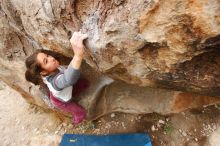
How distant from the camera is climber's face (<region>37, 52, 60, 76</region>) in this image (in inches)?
122

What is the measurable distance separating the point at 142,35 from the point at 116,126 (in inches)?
83.1

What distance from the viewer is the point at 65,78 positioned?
2990 millimetres

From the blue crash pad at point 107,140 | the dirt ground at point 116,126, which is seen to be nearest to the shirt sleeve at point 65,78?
the blue crash pad at point 107,140

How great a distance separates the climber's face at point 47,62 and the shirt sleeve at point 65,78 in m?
0.08

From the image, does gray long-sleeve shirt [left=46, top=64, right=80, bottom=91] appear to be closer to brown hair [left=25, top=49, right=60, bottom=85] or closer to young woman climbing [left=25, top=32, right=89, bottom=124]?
young woman climbing [left=25, top=32, right=89, bottom=124]

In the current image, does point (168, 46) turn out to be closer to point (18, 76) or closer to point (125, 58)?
point (125, 58)

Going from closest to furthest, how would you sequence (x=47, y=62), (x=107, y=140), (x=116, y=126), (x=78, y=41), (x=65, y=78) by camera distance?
(x=78, y=41)
(x=65, y=78)
(x=47, y=62)
(x=107, y=140)
(x=116, y=126)

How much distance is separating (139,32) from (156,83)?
0.62m

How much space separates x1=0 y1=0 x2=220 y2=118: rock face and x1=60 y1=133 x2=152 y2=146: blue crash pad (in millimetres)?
1245

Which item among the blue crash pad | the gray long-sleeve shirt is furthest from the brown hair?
the blue crash pad

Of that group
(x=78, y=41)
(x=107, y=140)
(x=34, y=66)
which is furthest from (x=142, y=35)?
(x=107, y=140)

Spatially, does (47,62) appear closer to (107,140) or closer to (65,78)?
(65,78)

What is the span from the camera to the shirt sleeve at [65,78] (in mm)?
2910

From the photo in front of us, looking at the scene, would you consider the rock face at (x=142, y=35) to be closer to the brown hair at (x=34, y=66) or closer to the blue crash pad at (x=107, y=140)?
the brown hair at (x=34, y=66)
